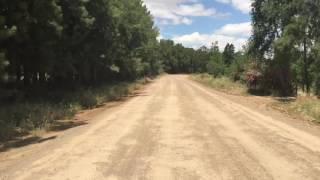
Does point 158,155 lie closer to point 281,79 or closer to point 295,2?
point 295,2

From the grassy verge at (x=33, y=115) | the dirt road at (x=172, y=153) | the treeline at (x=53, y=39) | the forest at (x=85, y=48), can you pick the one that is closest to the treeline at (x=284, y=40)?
the forest at (x=85, y=48)

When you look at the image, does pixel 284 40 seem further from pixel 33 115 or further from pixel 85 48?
pixel 33 115

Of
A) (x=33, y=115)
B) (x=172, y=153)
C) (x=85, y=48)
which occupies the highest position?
(x=85, y=48)

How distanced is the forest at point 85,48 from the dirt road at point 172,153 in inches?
178

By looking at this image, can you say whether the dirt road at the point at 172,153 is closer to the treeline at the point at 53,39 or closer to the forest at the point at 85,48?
the forest at the point at 85,48

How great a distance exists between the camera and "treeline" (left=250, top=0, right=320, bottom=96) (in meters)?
38.9

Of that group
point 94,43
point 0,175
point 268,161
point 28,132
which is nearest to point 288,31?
point 94,43

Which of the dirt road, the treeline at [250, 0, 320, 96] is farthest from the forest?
the dirt road

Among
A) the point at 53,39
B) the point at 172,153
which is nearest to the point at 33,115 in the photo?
the point at 53,39

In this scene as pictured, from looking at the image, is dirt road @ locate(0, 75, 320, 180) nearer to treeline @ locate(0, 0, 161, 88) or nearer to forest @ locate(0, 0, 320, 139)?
forest @ locate(0, 0, 320, 139)

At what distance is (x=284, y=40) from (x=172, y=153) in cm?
2882

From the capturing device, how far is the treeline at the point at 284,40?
38.9m

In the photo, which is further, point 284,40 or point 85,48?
point 284,40

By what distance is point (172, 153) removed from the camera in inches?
479
